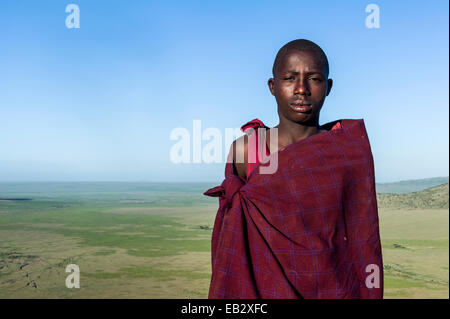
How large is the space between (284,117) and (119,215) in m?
16.8

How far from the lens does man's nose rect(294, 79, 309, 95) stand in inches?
Result: 86.3

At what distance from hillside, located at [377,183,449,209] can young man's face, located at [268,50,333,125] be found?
17.5 m

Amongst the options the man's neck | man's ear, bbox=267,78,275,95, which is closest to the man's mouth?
the man's neck

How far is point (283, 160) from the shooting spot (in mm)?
2098

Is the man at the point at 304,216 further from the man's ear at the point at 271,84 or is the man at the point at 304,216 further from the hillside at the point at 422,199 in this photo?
the hillside at the point at 422,199

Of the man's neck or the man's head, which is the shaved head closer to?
the man's head

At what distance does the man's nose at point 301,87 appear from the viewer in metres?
2.19

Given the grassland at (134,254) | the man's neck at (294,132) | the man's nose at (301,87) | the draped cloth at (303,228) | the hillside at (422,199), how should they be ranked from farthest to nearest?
the hillside at (422,199) < the grassland at (134,254) < the man's neck at (294,132) < the man's nose at (301,87) < the draped cloth at (303,228)

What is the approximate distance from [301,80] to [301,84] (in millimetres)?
25

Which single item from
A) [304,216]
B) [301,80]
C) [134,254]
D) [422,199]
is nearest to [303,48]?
[301,80]

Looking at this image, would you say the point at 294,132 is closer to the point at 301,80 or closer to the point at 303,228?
the point at 301,80

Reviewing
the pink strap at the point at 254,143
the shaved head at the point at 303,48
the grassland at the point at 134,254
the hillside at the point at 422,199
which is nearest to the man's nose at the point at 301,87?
the shaved head at the point at 303,48

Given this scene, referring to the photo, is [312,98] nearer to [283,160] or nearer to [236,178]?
[283,160]
